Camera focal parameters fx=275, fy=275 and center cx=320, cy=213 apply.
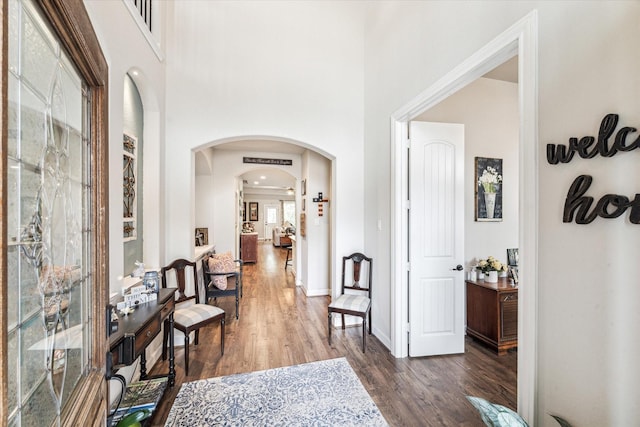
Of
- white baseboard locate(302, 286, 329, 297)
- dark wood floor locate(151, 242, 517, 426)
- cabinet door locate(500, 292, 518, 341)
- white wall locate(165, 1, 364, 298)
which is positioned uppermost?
white wall locate(165, 1, 364, 298)

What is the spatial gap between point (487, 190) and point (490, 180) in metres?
0.13

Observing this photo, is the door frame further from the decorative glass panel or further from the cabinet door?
the decorative glass panel

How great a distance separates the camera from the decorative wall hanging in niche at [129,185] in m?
2.44

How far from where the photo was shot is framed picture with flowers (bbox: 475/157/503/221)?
341 cm

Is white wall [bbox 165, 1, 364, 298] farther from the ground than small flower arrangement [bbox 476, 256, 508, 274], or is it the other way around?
white wall [bbox 165, 1, 364, 298]

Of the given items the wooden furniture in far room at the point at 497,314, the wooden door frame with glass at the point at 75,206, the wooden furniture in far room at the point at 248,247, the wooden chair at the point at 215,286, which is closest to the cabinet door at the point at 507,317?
the wooden furniture in far room at the point at 497,314

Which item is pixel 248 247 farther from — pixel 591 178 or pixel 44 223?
pixel 591 178

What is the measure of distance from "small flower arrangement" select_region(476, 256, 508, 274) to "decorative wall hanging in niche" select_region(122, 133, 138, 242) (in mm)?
3717

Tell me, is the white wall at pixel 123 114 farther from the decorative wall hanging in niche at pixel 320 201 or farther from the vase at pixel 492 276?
the vase at pixel 492 276

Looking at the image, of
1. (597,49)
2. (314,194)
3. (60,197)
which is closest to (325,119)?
(314,194)

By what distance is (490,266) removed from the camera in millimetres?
3172

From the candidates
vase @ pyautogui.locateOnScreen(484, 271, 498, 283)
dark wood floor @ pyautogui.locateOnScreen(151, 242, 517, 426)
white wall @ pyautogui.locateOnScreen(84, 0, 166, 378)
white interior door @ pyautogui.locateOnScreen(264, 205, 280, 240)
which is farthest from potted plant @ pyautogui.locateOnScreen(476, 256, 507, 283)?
white interior door @ pyautogui.locateOnScreen(264, 205, 280, 240)

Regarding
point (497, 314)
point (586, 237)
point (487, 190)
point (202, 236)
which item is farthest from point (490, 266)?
point (202, 236)

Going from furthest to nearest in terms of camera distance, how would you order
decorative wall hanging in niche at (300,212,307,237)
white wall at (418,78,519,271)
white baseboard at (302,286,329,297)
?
decorative wall hanging in niche at (300,212,307,237)
white baseboard at (302,286,329,297)
white wall at (418,78,519,271)
